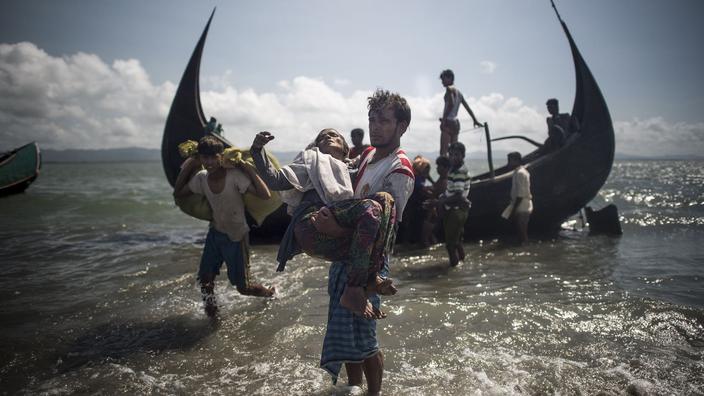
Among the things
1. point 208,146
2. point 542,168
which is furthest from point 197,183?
point 542,168

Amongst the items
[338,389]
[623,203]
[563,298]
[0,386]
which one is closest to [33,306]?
[0,386]

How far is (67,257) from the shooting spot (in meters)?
7.16

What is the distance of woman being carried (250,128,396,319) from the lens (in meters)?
1.87

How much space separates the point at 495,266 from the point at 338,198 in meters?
5.21

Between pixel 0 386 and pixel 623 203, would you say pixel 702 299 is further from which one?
pixel 623 203

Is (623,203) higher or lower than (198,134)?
lower

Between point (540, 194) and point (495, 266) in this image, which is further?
point (540, 194)

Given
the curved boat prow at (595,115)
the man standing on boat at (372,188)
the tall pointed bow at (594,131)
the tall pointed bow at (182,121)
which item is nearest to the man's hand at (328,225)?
the man standing on boat at (372,188)

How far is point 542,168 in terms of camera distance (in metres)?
8.72

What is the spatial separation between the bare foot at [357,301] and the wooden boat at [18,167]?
863 inches

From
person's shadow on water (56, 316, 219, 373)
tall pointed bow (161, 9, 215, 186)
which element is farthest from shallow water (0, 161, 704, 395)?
tall pointed bow (161, 9, 215, 186)

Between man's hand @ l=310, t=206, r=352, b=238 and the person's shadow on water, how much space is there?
7.94ft

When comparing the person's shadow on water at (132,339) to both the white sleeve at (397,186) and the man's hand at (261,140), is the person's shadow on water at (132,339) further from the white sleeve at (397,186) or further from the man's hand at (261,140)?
the white sleeve at (397,186)

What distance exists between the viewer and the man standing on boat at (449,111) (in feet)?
25.7
